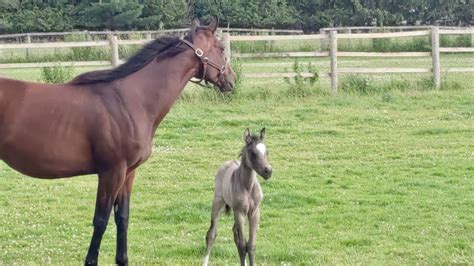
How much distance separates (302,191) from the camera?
10.3m

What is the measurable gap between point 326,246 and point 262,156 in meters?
1.53

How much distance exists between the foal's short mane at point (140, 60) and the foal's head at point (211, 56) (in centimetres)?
12

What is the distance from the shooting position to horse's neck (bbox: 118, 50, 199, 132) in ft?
23.1

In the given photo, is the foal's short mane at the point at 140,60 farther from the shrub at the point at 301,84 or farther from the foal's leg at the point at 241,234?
the shrub at the point at 301,84

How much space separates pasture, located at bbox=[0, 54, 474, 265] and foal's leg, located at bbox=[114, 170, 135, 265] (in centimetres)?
44

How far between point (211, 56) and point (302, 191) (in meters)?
3.40

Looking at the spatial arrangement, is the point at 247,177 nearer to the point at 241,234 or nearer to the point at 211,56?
the point at 241,234

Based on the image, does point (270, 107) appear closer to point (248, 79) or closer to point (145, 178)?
point (248, 79)

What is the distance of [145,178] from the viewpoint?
11.6m

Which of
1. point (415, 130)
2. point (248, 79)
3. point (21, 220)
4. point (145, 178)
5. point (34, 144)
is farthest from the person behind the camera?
point (248, 79)

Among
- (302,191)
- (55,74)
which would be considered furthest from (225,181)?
(55,74)

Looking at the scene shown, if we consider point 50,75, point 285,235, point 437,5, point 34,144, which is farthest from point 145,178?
point 437,5

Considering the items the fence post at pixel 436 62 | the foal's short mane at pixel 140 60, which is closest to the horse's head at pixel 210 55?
the foal's short mane at pixel 140 60

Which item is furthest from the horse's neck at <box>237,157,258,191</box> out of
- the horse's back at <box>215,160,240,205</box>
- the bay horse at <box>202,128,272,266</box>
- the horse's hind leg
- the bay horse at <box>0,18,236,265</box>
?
the bay horse at <box>0,18,236,265</box>
